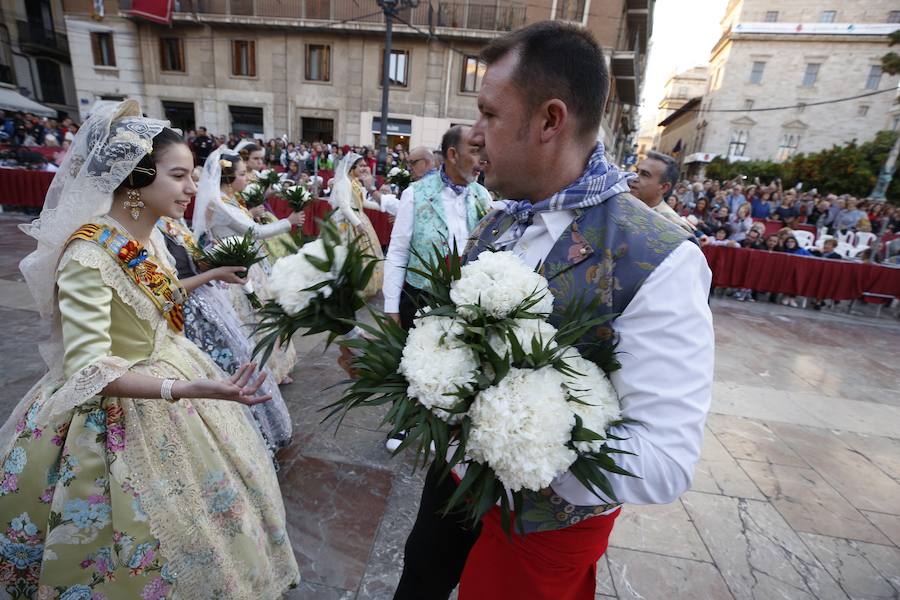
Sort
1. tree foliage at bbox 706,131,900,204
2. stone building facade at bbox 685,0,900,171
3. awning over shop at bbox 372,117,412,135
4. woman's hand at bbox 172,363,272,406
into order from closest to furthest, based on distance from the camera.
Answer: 1. woman's hand at bbox 172,363,272,406
2. awning over shop at bbox 372,117,412,135
3. tree foliage at bbox 706,131,900,204
4. stone building facade at bbox 685,0,900,171

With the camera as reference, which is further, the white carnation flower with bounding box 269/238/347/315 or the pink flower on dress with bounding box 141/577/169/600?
the pink flower on dress with bounding box 141/577/169/600

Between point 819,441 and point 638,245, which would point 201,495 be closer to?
point 638,245

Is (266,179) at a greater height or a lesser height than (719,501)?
greater

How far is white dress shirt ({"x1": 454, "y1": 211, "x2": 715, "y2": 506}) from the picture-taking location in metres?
1.05

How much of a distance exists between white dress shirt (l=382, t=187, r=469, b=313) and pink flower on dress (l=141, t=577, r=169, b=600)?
179 cm

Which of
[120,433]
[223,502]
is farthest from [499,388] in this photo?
[120,433]

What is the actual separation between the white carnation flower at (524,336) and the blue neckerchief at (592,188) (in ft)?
1.44

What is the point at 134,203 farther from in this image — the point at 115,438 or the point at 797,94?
the point at 797,94

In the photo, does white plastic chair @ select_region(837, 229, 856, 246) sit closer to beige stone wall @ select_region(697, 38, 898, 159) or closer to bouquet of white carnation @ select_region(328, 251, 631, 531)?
bouquet of white carnation @ select_region(328, 251, 631, 531)

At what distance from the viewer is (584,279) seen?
1.22 metres

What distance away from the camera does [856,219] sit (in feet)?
43.2

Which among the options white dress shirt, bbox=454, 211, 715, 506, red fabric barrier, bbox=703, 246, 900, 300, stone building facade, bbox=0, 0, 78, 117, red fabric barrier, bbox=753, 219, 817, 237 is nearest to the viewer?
white dress shirt, bbox=454, 211, 715, 506

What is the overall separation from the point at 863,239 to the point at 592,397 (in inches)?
599

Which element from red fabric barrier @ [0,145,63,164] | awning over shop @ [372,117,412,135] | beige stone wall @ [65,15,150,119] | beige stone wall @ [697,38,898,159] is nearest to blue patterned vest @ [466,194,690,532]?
red fabric barrier @ [0,145,63,164]
